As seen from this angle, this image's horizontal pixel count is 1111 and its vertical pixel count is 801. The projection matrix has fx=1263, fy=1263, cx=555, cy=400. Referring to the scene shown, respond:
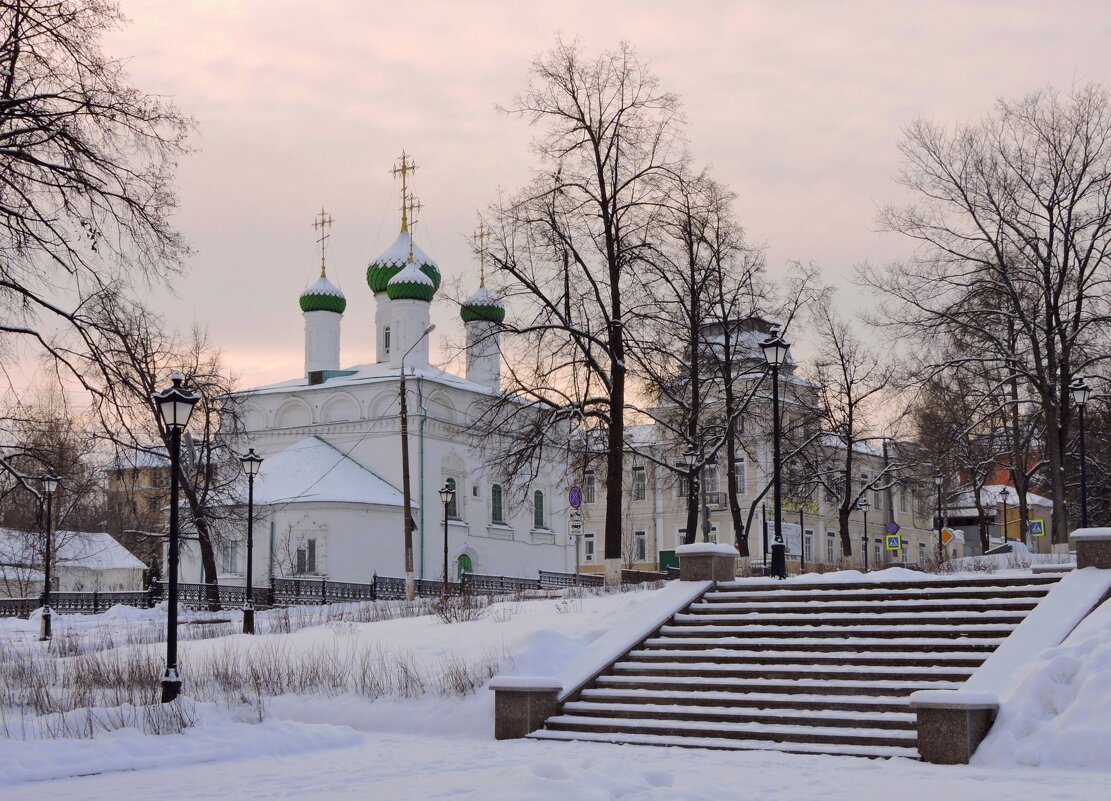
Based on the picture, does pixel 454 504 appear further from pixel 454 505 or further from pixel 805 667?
pixel 805 667

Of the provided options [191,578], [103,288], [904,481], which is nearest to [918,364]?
[904,481]

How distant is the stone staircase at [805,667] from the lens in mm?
12336

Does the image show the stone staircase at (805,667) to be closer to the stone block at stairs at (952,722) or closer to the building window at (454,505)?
the stone block at stairs at (952,722)

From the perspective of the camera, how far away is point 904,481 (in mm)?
44219

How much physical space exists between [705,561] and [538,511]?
37413mm

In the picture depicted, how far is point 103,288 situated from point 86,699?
4.86 metres

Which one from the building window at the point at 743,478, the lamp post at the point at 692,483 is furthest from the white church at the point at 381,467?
the lamp post at the point at 692,483

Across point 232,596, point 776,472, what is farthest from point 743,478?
point 776,472

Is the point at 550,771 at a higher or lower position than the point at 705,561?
lower

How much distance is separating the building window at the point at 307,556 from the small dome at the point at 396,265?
13.0 metres

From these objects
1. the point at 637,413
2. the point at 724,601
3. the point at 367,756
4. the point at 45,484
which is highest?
the point at 637,413

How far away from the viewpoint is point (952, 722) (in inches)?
429

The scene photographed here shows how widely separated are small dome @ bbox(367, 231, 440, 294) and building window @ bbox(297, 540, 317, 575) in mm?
12996

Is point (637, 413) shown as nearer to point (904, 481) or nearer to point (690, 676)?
point (690, 676)
